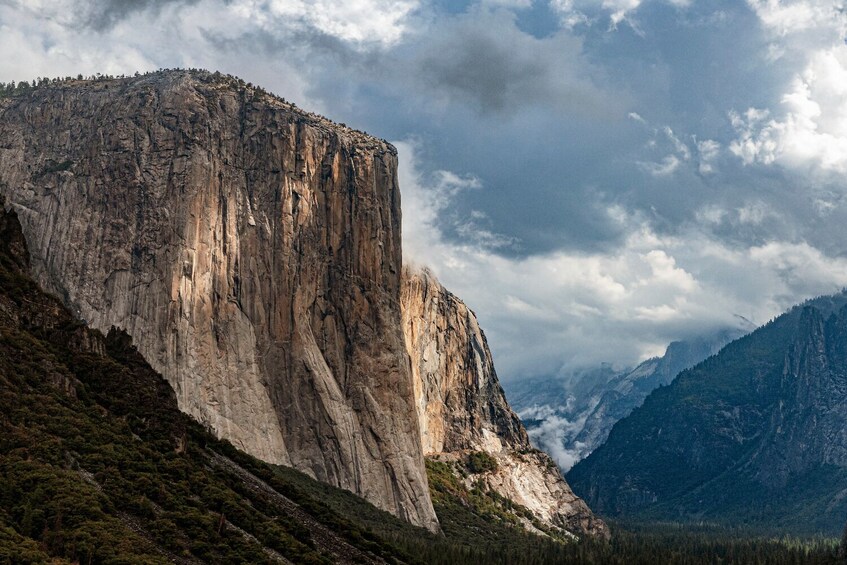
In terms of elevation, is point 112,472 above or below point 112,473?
above

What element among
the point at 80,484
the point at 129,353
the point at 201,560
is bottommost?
the point at 201,560

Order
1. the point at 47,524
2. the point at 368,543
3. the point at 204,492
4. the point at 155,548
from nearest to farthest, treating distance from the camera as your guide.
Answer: the point at 47,524 → the point at 155,548 → the point at 204,492 → the point at 368,543

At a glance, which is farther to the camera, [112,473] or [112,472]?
[112,472]

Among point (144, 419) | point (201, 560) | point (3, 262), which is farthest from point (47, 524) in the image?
point (3, 262)

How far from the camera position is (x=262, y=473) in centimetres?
14838

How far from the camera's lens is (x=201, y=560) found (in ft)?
336

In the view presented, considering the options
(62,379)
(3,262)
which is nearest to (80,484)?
(62,379)

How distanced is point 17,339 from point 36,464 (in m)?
23.8

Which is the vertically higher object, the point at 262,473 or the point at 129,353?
the point at 129,353

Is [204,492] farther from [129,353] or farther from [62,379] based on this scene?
[129,353]

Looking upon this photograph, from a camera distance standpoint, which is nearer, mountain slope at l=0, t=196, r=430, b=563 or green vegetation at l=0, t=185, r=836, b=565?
green vegetation at l=0, t=185, r=836, b=565

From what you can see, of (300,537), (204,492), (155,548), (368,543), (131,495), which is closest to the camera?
(155,548)

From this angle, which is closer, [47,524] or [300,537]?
[47,524]

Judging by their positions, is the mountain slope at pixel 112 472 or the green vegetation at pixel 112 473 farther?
the mountain slope at pixel 112 472
